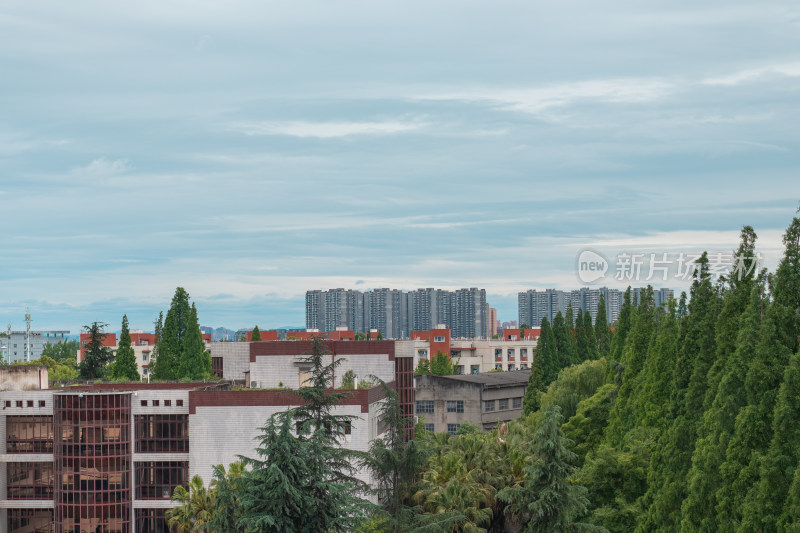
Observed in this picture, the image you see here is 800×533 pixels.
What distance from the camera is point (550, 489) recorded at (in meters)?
40.9

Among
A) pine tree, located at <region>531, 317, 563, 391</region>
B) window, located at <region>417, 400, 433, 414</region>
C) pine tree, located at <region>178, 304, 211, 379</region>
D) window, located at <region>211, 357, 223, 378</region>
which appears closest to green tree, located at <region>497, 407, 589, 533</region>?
window, located at <region>211, 357, 223, 378</region>

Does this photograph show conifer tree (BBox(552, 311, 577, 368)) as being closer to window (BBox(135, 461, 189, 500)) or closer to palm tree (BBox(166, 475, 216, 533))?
window (BBox(135, 461, 189, 500))

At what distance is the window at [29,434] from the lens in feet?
175

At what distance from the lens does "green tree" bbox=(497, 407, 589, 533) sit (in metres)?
40.9

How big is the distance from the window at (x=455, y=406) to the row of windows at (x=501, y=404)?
251 centimetres

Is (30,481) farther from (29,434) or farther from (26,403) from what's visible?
(26,403)

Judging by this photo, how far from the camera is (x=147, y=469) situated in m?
52.8

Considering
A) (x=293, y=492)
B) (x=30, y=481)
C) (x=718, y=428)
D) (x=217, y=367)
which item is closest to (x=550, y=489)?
(x=718, y=428)

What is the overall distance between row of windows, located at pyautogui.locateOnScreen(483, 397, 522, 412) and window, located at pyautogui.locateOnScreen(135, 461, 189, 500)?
167 feet

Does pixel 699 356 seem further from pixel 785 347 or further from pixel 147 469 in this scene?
pixel 147 469

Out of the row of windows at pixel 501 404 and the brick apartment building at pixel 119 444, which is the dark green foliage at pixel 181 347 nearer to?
the brick apartment building at pixel 119 444

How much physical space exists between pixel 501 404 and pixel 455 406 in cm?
588

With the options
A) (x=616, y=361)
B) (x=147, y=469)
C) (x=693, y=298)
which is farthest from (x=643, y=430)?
(x=147, y=469)

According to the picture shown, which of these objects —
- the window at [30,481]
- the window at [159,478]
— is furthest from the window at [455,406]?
the window at [30,481]
